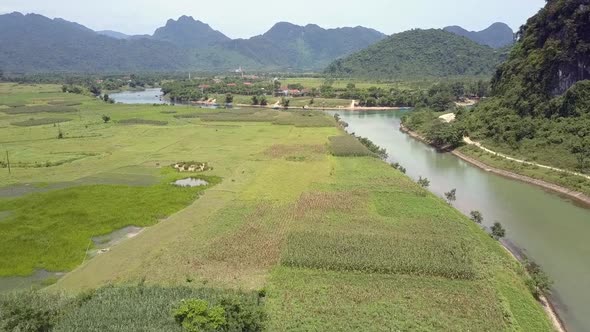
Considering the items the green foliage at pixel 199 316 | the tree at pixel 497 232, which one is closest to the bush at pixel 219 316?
the green foliage at pixel 199 316

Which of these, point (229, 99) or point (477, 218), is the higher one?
point (229, 99)

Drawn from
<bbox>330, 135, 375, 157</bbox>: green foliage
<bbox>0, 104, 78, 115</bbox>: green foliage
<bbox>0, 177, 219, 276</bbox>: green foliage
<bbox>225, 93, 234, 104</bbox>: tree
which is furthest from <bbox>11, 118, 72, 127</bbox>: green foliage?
<bbox>330, 135, 375, 157</bbox>: green foliage

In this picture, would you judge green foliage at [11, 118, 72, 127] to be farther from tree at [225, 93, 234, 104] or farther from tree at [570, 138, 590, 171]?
tree at [570, 138, 590, 171]

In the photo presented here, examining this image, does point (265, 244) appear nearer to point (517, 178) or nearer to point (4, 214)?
point (4, 214)

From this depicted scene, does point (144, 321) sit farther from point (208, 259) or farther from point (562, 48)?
point (562, 48)

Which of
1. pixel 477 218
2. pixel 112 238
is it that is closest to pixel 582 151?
pixel 477 218

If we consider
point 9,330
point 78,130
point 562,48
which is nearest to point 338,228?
point 9,330

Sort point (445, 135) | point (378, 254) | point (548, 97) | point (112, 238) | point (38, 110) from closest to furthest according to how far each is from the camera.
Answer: point (378, 254) → point (112, 238) → point (548, 97) → point (445, 135) → point (38, 110)
